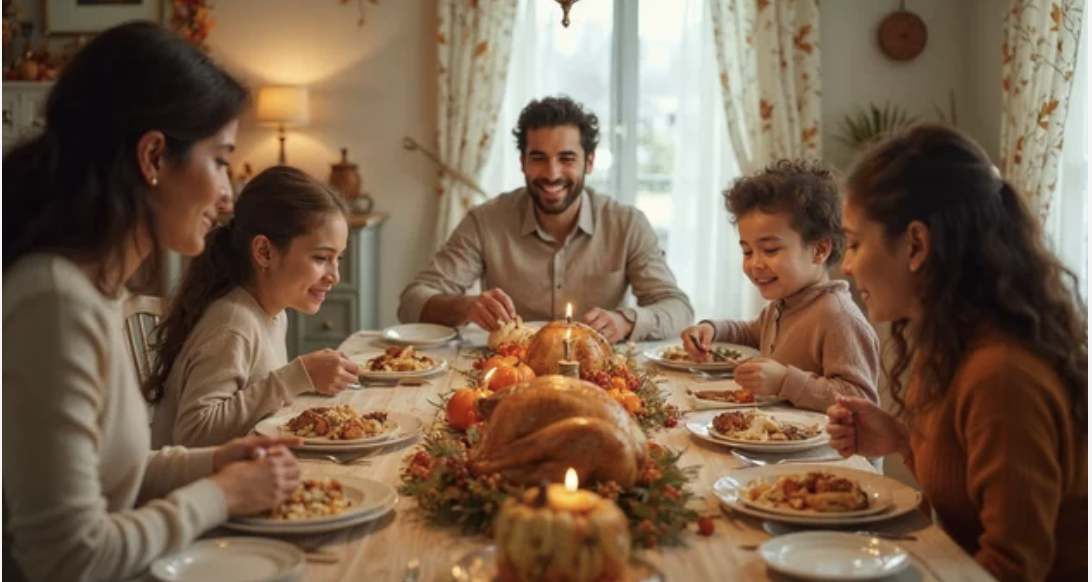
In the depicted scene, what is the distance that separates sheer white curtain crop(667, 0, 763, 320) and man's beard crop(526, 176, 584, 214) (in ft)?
5.61

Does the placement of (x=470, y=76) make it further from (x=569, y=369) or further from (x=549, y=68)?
(x=569, y=369)

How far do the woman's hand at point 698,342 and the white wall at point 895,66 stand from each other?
2769mm

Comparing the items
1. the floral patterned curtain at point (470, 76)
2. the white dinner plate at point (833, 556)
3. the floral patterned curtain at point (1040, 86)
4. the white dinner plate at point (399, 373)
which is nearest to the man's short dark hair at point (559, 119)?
the white dinner plate at point (399, 373)

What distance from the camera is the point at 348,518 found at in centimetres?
162

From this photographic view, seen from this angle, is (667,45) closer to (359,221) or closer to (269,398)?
(359,221)

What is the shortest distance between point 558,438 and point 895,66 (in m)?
4.38

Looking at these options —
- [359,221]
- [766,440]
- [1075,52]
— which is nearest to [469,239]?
[359,221]

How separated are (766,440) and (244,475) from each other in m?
0.95

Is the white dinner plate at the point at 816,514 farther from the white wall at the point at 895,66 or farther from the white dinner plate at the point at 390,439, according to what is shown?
the white wall at the point at 895,66

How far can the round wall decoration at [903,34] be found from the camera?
5383mm

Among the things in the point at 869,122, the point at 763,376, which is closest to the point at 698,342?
the point at 763,376

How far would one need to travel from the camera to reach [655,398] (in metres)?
2.38

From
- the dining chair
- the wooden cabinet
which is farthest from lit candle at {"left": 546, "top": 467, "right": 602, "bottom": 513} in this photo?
the wooden cabinet

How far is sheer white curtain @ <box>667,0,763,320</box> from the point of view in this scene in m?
5.51
